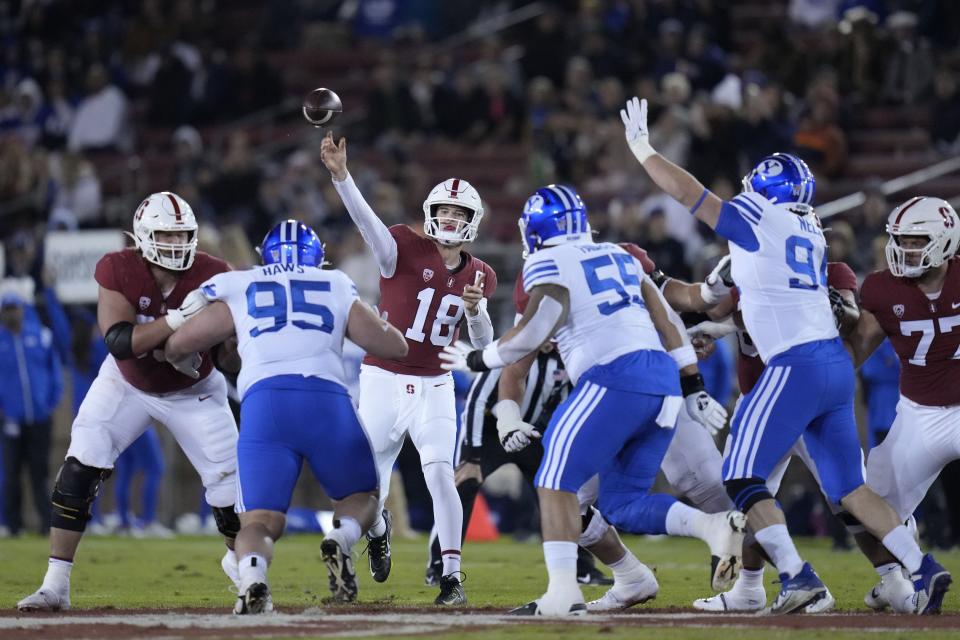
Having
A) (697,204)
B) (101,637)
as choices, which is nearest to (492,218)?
(697,204)

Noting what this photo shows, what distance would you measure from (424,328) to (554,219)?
5.17 ft

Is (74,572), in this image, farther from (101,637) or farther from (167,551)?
(101,637)

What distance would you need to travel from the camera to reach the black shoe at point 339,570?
289 inches

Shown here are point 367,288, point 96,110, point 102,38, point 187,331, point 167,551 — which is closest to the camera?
point 187,331

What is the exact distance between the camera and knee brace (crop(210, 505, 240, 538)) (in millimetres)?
8531

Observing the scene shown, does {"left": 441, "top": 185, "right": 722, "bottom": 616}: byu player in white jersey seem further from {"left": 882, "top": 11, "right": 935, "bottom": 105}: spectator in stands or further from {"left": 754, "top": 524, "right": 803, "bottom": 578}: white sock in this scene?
{"left": 882, "top": 11, "right": 935, "bottom": 105}: spectator in stands

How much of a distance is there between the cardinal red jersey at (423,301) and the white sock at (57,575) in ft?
6.48

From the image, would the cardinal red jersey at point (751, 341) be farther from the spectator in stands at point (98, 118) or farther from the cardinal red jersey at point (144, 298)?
the spectator in stands at point (98, 118)

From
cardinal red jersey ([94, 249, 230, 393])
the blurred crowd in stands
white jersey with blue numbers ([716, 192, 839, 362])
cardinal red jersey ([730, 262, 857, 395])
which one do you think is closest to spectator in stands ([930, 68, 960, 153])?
the blurred crowd in stands

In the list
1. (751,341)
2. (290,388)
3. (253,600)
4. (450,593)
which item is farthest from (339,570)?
(751,341)

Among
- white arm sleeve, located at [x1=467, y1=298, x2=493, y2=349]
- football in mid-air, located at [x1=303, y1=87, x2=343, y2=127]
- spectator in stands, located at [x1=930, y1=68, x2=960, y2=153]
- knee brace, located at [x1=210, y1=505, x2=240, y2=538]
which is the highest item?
spectator in stands, located at [x1=930, y1=68, x2=960, y2=153]

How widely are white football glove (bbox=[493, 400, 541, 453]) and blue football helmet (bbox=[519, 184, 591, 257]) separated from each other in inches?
31.5

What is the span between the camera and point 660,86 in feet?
57.2

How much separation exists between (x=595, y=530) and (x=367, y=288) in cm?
803
